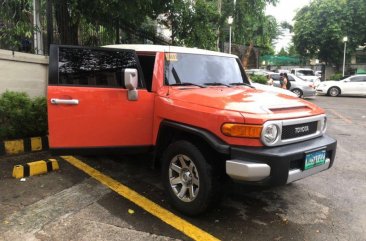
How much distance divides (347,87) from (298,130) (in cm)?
2027

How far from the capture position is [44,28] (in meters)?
8.48

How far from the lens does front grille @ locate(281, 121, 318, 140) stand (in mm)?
3891

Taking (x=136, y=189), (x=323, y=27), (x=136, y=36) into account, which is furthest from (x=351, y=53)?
(x=136, y=189)

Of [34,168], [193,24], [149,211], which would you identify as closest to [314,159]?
[149,211]

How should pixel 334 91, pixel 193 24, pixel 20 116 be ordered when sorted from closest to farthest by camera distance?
pixel 20 116 → pixel 193 24 → pixel 334 91

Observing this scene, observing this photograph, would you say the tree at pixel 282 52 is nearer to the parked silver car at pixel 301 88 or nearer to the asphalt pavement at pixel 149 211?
the parked silver car at pixel 301 88


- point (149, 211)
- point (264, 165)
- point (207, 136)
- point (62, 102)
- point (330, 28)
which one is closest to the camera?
point (264, 165)

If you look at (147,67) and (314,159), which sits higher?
(147,67)

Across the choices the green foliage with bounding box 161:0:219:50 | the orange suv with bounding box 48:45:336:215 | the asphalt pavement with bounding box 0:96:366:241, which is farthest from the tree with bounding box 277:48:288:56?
the orange suv with bounding box 48:45:336:215

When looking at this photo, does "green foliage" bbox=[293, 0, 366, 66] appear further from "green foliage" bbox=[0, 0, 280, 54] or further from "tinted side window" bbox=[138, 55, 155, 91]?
"tinted side window" bbox=[138, 55, 155, 91]

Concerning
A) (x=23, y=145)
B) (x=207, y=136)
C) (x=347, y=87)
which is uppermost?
(x=347, y=87)

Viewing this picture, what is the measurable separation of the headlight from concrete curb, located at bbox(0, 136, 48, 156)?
4.32 m

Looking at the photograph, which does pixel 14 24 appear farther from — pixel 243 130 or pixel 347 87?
pixel 347 87

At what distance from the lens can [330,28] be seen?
3238 cm
